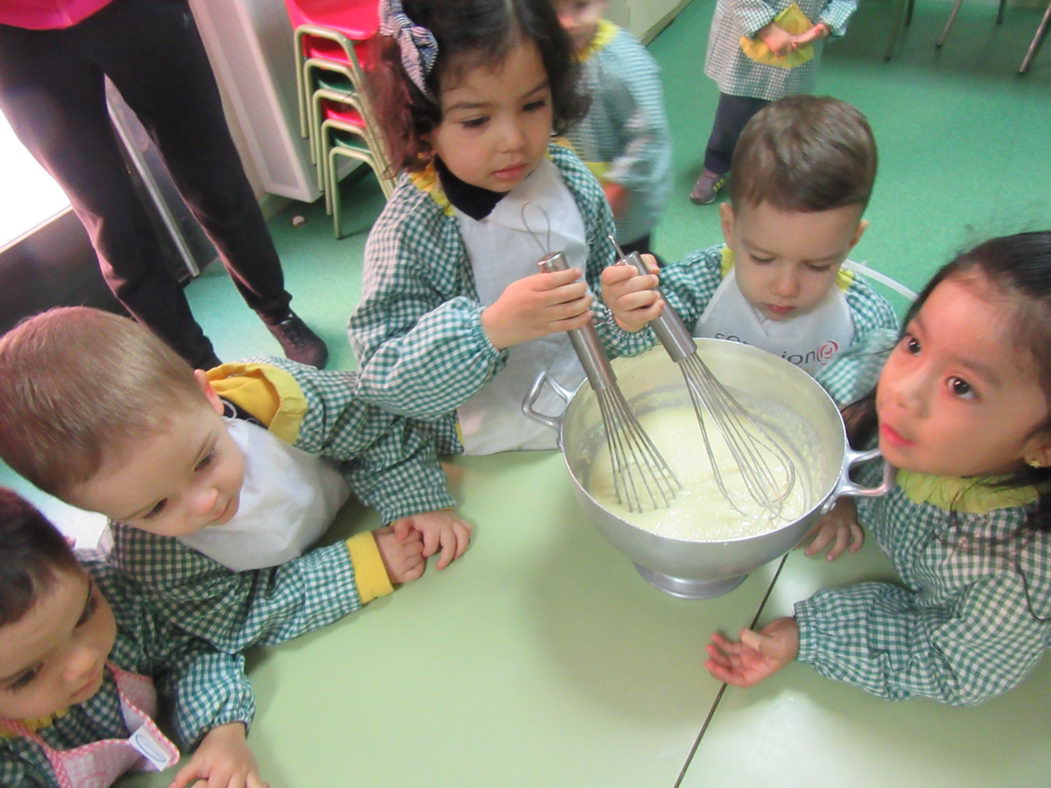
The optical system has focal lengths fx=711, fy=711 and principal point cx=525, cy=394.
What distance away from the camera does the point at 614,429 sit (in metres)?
0.71

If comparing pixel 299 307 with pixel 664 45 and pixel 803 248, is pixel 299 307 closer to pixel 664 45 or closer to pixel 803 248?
pixel 803 248

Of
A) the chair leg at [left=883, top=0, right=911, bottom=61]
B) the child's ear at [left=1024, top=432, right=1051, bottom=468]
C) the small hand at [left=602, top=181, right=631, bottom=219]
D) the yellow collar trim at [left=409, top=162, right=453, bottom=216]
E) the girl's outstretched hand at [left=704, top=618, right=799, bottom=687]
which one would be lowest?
the chair leg at [left=883, top=0, right=911, bottom=61]

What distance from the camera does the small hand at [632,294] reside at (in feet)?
2.07

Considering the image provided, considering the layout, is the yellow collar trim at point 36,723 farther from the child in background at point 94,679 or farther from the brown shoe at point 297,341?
the brown shoe at point 297,341

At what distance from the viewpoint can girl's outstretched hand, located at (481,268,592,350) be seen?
24.5 inches

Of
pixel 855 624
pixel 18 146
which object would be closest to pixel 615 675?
pixel 855 624

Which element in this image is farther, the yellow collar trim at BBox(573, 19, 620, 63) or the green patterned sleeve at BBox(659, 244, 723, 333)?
the yellow collar trim at BBox(573, 19, 620, 63)

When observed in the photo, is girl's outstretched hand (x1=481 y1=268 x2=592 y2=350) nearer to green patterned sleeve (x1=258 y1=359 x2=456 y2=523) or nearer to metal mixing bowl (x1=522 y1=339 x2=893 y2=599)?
metal mixing bowl (x1=522 y1=339 x2=893 y2=599)

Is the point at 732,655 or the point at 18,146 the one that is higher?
the point at 18,146

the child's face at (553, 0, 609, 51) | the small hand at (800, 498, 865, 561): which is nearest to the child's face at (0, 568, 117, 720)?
the small hand at (800, 498, 865, 561)

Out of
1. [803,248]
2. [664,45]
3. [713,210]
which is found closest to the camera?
[803,248]

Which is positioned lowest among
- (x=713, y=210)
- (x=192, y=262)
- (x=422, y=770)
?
(x=713, y=210)

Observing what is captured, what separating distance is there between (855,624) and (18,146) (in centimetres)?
211

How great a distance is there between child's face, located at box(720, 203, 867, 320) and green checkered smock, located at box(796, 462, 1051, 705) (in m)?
0.26
